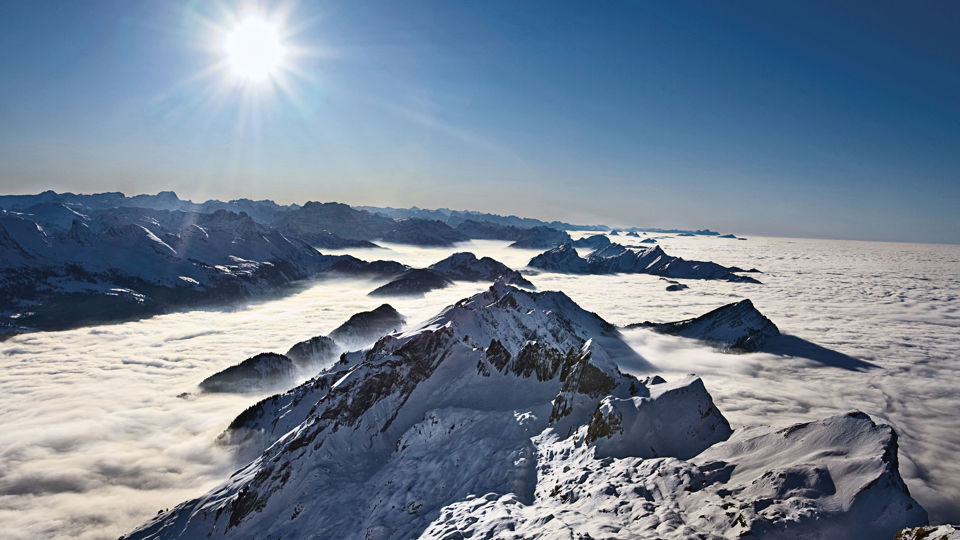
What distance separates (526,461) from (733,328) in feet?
323

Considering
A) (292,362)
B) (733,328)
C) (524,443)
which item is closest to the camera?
(524,443)

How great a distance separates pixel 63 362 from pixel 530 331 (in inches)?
7218

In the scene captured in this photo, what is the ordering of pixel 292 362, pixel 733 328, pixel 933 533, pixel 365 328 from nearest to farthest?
1. pixel 933 533
2. pixel 733 328
3. pixel 292 362
4. pixel 365 328

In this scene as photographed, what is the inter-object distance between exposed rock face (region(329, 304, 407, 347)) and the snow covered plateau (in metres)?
32.7

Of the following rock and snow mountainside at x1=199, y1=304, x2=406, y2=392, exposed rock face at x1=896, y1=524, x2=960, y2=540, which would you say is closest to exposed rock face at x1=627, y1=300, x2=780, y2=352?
rock and snow mountainside at x1=199, y1=304, x2=406, y2=392

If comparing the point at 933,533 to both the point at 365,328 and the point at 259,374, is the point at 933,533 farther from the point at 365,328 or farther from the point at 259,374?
the point at 365,328

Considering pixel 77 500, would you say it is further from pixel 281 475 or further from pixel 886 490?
pixel 886 490

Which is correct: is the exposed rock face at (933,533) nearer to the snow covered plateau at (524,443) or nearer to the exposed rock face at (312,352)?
the snow covered plateau at (524,443)

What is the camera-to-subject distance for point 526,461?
28422 mm

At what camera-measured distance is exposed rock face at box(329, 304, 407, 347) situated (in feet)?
406

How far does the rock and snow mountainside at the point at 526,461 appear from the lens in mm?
16156

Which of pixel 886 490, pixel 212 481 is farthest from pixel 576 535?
pixel 212 481

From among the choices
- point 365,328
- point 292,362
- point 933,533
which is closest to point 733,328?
point 933,533

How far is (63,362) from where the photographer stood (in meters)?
139
